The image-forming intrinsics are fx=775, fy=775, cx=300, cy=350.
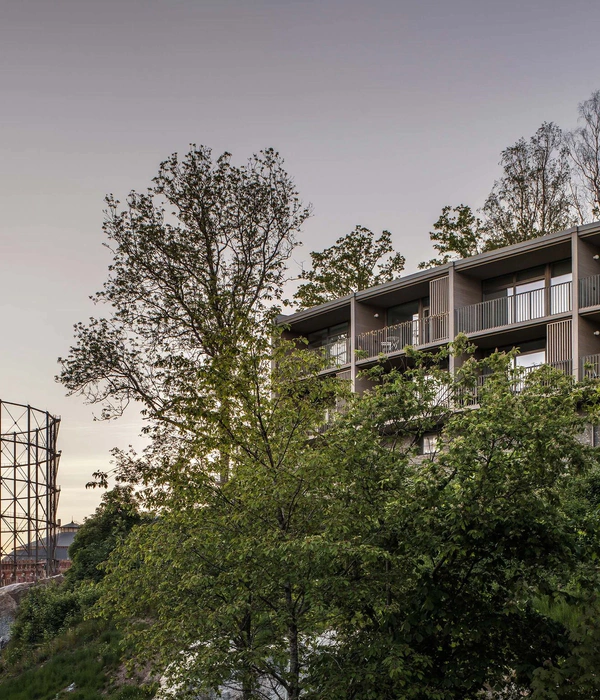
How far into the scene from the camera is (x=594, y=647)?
948cm

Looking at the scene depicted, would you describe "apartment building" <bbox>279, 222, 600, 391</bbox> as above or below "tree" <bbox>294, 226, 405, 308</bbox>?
below

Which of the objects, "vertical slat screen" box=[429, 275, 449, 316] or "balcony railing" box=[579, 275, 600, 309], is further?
"vertical slat screen" box=[429, 275, 449, 316]

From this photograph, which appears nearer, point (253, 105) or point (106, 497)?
point (106, 497)

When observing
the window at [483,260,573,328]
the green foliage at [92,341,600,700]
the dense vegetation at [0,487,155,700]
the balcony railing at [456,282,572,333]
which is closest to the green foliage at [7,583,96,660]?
the dense vegetation at [0,487,155,700]

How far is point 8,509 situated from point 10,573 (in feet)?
9.76

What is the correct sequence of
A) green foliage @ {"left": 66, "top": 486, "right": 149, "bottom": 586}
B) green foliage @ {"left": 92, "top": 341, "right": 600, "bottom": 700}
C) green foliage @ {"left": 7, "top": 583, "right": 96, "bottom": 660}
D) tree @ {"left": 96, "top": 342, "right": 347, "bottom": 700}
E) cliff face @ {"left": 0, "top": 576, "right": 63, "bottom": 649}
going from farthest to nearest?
green foliage @ {"left": 66, "top": 486, "right": 149, "bottom": 586}
cliff face @ {"left": 0, "top": 576, "right": 63, "bottom": 649}
green foliage @ {"left": 7, "top": 583, "right": 96, "bottom": 660}
tree @ {"left": 96, "top": 342, "right": 347, "bottom": 700}
green foliage @ {"left": 92, "top": 341, "right": 600, "bottom": 700}

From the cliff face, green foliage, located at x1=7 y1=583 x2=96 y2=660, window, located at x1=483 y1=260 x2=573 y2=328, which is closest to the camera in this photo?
green foliage, located at x1=7 y1=583 x2=96 y2=660

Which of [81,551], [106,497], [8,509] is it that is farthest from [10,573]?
[106,497]

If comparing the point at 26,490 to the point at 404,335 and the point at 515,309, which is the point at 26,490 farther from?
the point at 515,309

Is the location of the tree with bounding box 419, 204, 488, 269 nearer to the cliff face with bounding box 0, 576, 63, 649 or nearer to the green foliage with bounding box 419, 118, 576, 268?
the green foliage with bounding box 419, 118, 576, 268

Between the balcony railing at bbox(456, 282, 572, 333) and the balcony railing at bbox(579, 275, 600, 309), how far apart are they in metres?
0.71

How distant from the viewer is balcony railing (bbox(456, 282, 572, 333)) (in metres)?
28.5

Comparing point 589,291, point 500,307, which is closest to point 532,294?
point 500,307

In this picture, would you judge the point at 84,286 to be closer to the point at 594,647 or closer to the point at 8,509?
the point at 8,509
